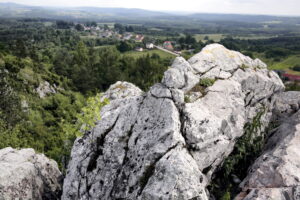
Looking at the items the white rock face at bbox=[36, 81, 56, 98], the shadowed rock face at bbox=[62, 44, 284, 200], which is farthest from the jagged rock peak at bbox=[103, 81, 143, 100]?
the white rock face at bbox=[36, 81, 56, 98]

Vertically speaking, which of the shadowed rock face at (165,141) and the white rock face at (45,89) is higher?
the shadowed rock face at (165,141)

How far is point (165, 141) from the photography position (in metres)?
11.9

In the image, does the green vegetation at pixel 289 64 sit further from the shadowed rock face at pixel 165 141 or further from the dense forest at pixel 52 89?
the shadowed rock face at pixel 165 141

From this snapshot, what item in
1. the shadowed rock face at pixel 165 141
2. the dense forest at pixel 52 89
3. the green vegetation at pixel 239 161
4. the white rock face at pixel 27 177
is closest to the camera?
the shadowed rock face at pixel 165 141

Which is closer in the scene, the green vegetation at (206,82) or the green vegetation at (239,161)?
the green vegetation at (239,161)

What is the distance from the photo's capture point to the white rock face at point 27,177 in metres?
14.1

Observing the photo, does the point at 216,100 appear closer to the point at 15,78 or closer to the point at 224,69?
the point at 224,69

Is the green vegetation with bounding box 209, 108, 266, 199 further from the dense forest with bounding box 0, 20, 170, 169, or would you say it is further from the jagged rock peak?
the jagged rock peak

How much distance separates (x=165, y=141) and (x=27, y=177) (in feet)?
34.6

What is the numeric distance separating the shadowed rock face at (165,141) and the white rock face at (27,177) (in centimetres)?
285

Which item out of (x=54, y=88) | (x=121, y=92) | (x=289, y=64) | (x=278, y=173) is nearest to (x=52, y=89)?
(x=54, y=88)

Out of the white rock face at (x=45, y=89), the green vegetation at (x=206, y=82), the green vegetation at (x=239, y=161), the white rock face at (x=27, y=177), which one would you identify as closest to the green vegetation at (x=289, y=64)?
the white rock face at (x=45, y=89)

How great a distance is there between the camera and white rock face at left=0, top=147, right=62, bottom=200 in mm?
14102

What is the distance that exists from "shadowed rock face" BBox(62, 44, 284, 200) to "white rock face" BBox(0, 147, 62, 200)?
285 centimetres
